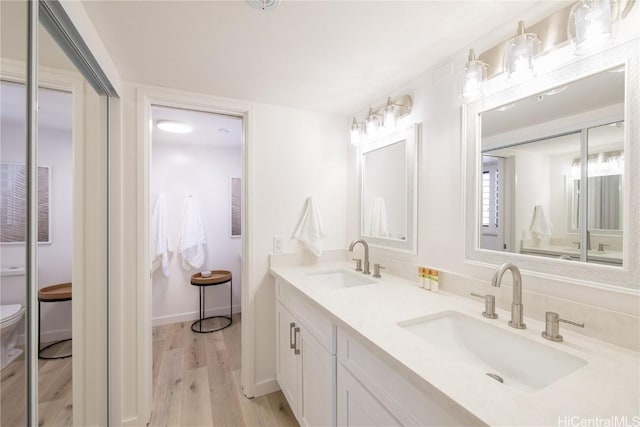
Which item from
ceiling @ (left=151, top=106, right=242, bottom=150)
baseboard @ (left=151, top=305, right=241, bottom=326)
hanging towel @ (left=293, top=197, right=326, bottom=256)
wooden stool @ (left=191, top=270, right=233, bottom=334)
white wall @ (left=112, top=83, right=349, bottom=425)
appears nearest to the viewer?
white wall @ (left=112, top=83, right=349, bottom=425)

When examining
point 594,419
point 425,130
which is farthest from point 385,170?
point 594,419

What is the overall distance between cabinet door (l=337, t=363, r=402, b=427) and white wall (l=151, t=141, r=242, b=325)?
8.46 ft

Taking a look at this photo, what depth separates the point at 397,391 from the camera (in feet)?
2.66

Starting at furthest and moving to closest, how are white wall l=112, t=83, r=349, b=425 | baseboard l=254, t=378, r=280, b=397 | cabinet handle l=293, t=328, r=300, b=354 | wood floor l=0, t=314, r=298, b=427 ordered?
baseboard l=254, t=378, r=280, b=397 < white wall l=112, t=83, r=349, b=425 < cabinet handle l=293, t=328, r=300, b=354 < wood floor l=0, t=314, r=298, b=427

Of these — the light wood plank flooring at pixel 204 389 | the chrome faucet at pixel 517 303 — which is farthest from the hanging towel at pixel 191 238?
the chrome faucet at pixel 517 303

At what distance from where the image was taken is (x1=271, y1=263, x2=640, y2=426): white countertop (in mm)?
578

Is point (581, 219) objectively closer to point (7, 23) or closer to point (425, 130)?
point (425, 130)

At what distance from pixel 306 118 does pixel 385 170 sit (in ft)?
2.56

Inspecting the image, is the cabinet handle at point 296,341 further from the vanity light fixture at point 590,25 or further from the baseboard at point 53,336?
the vanity light fixture at point 590,25

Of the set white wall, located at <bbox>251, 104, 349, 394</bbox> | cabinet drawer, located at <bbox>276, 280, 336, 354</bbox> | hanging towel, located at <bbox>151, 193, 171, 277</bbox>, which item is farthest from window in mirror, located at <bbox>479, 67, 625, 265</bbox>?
hanging towel, located at <bbox>151, 193, 171, 277</bbox>

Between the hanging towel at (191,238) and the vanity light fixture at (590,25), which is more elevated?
the vanity light fixture at (590,25)

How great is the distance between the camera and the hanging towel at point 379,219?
1904mm

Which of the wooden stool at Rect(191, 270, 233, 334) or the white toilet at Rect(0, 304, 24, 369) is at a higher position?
the white toilet at Rect(0, 304, 24, 369)

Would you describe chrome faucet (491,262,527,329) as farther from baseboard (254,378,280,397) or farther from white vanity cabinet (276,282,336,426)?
baseboard (254,378,280,397)
